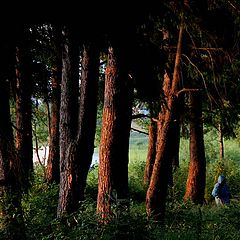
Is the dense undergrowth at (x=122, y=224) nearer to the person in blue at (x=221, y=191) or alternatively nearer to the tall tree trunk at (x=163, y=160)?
the tall tree trunk at (x=163, y=160)

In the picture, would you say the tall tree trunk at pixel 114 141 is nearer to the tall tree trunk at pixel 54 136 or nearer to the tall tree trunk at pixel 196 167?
the tall tree trunk at pixel 54 136

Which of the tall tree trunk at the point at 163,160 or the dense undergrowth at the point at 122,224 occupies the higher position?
the tall tree trunk at the point at 163,160

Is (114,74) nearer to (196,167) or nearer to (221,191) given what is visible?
(221,191)

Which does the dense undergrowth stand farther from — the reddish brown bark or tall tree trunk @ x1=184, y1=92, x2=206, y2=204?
tall tree trunk @ x1=184, y1=92, x2=206, y2=204

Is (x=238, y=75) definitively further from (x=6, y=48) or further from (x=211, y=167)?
(x=211, y=167)

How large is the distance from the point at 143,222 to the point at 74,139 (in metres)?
3.66

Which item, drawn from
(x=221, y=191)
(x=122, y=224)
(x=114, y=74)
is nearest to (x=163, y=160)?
(x=114, y=74)

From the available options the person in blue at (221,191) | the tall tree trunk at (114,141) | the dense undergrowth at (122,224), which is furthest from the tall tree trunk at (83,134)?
the person in blue at (221,191)

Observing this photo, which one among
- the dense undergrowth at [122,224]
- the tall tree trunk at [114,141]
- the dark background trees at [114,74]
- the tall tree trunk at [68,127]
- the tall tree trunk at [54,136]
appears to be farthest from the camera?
the tall tree trunk at [54,136]

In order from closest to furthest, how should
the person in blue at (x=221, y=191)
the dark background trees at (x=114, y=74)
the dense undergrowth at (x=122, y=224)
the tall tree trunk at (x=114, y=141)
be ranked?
the dark background trees at (x=114, y=74), the dense undergrowth at (x=122, y=224), the tall tree trunk at (x=114, y=141), the person in blue at (x=221, y=191)

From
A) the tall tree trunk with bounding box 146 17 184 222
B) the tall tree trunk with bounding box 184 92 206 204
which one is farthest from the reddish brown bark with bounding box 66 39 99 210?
the tall tree trunk with bounding box 184 92 206 204

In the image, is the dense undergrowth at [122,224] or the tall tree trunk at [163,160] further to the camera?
the tall tree trunk at [163,160]

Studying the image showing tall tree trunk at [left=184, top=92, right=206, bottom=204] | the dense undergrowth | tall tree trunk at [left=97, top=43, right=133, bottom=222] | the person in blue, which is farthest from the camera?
tall tree trunk at [left=184, top=92, right=206, bottom=204]

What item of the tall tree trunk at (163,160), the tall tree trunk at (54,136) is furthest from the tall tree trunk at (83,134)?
the tall tree trunk at (54,136)
